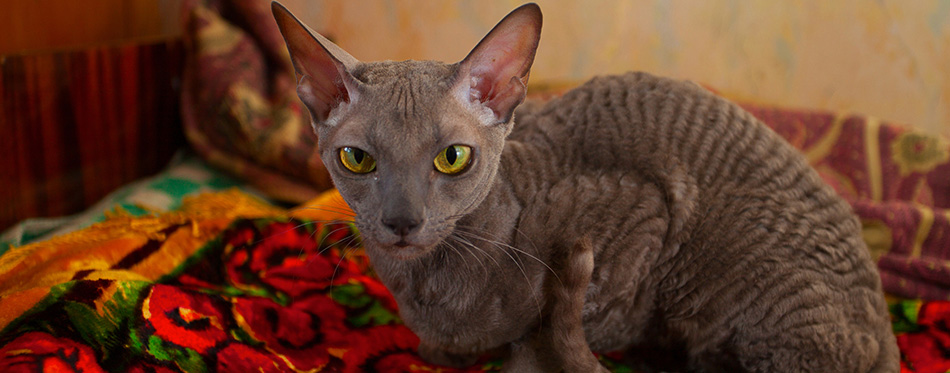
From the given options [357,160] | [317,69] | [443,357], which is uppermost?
[317,69]

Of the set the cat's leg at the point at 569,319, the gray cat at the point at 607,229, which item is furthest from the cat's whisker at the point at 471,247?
the cat's leg at the point at 569,319

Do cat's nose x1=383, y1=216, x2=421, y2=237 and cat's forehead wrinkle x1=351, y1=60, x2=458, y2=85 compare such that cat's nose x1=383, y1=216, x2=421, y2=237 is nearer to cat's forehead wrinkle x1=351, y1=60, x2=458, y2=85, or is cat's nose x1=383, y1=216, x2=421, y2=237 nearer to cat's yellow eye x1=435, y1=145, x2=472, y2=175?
cat's yellow eye x1=435, y1=145, x2=472, y2=175

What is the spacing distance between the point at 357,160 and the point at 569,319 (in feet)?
1.29

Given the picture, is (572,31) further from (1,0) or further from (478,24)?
(1,0)

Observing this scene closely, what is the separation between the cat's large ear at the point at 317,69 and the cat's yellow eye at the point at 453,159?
0.50ft

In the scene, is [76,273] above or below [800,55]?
below

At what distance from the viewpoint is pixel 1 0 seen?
161 centimetres

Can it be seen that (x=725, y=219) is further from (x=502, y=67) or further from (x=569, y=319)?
(x=502, y=67)

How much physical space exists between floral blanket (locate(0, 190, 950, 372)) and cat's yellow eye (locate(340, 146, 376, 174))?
0.34ft

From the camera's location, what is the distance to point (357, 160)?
0.85 meters

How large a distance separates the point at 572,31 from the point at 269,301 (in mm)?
1545

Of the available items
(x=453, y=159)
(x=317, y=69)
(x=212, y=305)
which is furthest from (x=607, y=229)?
(x=212, y=305)

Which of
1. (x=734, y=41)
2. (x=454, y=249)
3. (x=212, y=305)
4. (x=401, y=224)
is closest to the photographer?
(x=401, y=224)

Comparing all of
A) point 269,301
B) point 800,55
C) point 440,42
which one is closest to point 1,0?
point 269,301
